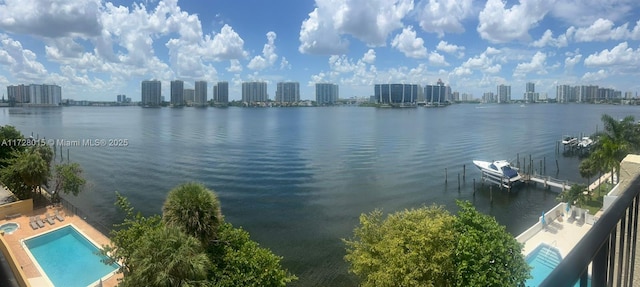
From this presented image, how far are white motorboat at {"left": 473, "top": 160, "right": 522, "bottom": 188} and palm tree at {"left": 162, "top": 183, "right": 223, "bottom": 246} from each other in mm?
30930

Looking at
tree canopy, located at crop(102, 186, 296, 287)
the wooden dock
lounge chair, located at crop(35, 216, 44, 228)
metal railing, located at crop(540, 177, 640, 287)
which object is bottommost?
lounge chair, located at crop(35, 216, 44, 228)

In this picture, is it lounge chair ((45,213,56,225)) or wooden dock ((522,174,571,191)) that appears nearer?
lounge chair ((45,213,56,225))

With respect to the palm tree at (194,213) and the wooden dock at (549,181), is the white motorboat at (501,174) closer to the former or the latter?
the wooden dock at (549,181)

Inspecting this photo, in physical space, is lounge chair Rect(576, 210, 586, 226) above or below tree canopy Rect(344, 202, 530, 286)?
below

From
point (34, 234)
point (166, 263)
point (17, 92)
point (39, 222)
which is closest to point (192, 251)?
point (166, 263)

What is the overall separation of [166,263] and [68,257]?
1215 centimetres

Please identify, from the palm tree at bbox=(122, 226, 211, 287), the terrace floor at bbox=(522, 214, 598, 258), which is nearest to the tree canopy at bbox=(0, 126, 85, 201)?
the palm tree at bbox=(122, 226, 211, 287)

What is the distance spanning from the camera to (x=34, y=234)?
824 inches

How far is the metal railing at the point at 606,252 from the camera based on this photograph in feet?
4.24

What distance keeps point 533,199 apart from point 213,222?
30403 mm

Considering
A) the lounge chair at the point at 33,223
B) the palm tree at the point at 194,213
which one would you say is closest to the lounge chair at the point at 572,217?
the palm tree at the point at 194,213

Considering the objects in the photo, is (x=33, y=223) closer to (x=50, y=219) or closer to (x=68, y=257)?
(x=50, y=219)

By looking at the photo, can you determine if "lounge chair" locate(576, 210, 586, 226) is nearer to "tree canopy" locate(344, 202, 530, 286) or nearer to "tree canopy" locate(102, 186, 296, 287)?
"tree canopy" locate(344, 202, 530, 286)

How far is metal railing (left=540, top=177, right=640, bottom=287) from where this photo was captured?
129cm
